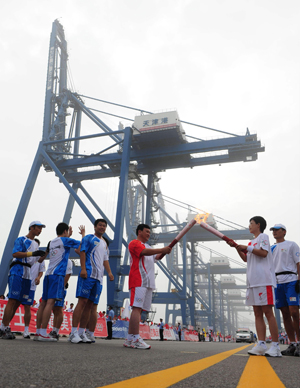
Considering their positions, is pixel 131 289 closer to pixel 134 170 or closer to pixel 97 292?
pixel 97 292

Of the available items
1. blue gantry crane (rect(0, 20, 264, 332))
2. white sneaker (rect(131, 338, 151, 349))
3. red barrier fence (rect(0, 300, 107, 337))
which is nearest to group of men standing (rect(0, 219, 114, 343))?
white sneaker (rect(131, 338, 151, 349))

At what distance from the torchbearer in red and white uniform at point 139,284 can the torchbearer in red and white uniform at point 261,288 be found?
3.23ft

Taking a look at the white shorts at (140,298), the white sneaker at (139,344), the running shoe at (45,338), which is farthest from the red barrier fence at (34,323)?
the white shorts at (140,298)

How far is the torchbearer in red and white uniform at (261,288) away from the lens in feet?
11.7

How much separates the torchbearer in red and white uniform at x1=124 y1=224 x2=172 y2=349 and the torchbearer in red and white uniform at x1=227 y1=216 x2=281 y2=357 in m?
0.98

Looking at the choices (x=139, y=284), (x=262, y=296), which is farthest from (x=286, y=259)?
(x=139, y=284)

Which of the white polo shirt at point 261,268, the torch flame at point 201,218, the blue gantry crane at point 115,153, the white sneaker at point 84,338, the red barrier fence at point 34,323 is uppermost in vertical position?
the blue gantry crane at point 115,153

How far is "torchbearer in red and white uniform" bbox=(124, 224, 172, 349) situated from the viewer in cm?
393

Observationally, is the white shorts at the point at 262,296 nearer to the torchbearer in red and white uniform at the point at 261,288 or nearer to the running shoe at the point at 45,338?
the torchbearer in red and white uniform at the point at 261,288

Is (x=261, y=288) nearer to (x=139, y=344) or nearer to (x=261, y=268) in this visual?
(x=261, y=268)

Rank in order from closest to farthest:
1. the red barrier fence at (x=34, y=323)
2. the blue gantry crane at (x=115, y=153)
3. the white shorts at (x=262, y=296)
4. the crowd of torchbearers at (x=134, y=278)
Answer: the white shorts at (x=262, y=296) → the crowd of torchbearers at (x=134, y=278) → the red barrier fence at (x=34, y=323) → the blue gantry crane at (x=115, y=153)

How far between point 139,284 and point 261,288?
139cm

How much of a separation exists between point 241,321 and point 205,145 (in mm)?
127818

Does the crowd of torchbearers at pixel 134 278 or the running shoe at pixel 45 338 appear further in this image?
the running shoe at pixel 45 338
